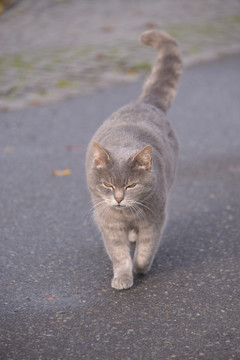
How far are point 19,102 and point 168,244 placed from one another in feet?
15.5

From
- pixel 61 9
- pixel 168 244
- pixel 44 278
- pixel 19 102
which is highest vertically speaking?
pixel 44 278

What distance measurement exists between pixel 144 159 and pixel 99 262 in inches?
37.5

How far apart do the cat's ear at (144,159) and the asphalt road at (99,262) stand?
789 millimetres

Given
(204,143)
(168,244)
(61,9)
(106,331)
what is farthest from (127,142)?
(61,9)

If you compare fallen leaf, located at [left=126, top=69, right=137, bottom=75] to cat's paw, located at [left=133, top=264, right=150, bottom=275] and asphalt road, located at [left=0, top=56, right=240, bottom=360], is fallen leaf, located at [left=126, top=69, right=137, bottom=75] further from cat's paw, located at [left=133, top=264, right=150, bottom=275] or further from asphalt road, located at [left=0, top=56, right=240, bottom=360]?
cat's paw, located at [left=133, top=264, right=150, bottom=275]

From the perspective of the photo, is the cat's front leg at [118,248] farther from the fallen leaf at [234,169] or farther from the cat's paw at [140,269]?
the fallen leaf at [234,169]

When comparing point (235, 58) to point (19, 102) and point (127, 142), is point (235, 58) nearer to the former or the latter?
point (19, 102)

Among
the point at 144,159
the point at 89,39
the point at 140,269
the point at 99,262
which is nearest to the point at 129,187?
the point at 144,159

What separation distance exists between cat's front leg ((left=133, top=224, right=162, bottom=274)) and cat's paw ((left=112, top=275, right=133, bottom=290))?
189 mm

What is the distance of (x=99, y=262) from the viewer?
4363mm

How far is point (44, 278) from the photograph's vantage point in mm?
4066

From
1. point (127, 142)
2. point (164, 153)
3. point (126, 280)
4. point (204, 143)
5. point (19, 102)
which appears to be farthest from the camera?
point (19, 102)

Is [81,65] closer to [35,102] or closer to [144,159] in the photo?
[35,102]

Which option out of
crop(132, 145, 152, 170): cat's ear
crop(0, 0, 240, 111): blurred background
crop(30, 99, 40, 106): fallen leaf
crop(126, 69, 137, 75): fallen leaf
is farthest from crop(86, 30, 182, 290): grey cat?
crop(126, 69, 137, 75): fallen leaf
